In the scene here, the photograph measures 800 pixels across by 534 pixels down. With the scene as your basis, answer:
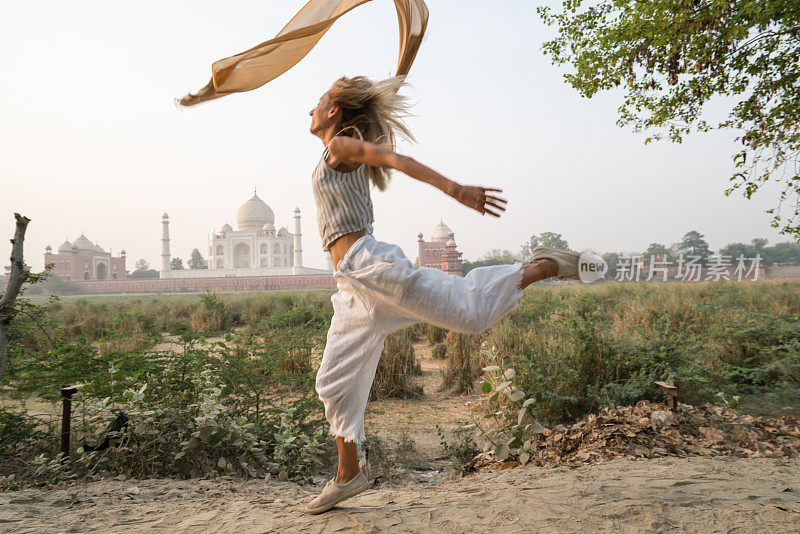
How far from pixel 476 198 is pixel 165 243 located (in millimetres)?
61935

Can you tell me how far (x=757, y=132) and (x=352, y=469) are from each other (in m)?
5.98

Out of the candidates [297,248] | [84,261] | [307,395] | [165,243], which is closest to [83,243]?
[84,261]

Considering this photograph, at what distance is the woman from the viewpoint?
1885 millimetres

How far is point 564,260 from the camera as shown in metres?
2.01

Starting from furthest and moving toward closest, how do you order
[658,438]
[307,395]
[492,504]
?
[307,395]
[658,438]
[492,504]

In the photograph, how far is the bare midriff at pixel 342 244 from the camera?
2.12m

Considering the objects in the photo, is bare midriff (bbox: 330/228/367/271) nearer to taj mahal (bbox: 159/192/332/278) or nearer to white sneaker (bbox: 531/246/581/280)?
white sneaker (bbox: 531/246/581/280)

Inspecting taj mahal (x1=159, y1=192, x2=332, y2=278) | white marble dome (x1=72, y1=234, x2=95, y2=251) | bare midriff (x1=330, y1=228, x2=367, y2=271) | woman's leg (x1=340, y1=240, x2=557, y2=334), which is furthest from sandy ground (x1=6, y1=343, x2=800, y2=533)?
white marble dome (x1=72, y1=234, x2=95, y2=251)

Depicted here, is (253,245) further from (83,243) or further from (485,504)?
(485,504)

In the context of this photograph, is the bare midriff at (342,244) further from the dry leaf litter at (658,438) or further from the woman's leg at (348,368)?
the dry leaf litter at (658,438)

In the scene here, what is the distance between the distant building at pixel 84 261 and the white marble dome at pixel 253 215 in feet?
50.8

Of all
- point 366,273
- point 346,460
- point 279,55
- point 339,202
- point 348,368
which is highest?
point 279,55

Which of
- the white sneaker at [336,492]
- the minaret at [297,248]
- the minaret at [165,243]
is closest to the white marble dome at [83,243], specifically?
the minaret at [165,243]

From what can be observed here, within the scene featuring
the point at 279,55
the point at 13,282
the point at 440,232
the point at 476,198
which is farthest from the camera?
the point at 440,232
